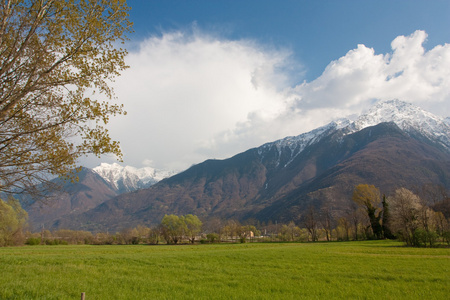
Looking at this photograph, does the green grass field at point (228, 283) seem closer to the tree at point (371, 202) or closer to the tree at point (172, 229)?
the tree at point (371, 202)

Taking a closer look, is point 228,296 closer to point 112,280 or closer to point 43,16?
point 112,280

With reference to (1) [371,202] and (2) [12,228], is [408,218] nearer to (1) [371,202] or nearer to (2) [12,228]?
(1) [371,202]

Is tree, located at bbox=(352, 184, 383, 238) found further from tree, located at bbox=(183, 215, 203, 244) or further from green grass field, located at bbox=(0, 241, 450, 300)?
tree, located at bbox=(183, 215, 203, 244)

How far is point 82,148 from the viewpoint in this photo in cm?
1184

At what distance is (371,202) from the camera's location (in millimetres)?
77188

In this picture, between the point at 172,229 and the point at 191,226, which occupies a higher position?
the point at 191,226

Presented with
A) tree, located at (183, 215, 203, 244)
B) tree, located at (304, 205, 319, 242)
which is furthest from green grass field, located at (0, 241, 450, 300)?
tree, located at (183, 215, 203, 244)

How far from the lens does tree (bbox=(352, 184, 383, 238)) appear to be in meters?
73.9

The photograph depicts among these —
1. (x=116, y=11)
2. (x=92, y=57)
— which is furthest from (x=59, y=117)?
(x=116, y=11)

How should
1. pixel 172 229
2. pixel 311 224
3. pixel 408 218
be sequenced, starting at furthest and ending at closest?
pixel 172 229
pixel 311 224
pixel 408 218

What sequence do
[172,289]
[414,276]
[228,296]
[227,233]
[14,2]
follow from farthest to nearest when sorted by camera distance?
1. [227,233]
2. [414,276]
3. [172,289]
4. [228,296]
5. [14,2]

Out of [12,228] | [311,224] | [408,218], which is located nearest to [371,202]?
[311,224]

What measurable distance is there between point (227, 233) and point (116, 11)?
407ft

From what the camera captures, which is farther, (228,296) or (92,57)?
(228,296)
